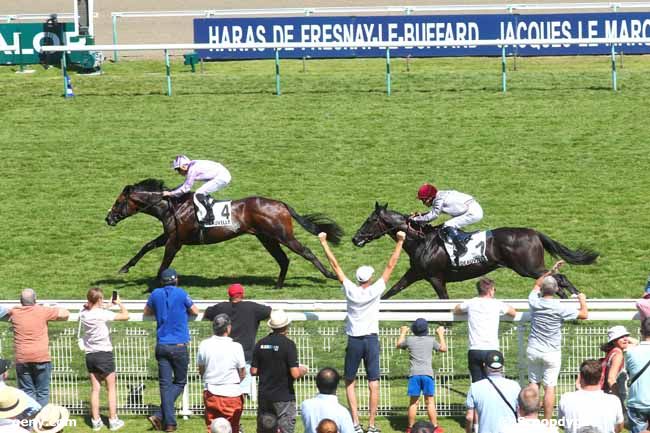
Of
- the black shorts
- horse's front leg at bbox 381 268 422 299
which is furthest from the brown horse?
the black shorts

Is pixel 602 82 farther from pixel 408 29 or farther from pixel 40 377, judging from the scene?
pixel 40 377

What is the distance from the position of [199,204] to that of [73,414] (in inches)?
190

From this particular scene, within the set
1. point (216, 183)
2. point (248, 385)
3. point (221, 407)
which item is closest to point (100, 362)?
point (248, 385)

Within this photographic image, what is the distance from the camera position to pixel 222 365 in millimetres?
9195

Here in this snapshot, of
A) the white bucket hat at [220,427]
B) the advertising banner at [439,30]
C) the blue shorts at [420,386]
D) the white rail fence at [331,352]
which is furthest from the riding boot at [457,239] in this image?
the advertising banner at [439,30]

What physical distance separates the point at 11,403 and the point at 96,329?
2.53 meters

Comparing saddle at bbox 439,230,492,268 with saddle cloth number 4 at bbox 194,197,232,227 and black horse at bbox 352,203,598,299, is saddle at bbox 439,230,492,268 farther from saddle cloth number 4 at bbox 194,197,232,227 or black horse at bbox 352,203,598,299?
saddle cloth number 4 at bbox 194,197,232,227

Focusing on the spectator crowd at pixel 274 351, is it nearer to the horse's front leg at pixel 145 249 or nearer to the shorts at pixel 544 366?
the shorts at pixel 544 366

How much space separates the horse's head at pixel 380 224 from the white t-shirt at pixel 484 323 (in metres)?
3.83

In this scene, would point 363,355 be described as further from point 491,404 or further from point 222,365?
point 491,404

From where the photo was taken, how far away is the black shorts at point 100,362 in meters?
10.2

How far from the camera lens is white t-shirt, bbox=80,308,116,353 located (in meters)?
10.1

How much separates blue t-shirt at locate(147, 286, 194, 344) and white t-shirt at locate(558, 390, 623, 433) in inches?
136

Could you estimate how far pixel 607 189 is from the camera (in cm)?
1817
